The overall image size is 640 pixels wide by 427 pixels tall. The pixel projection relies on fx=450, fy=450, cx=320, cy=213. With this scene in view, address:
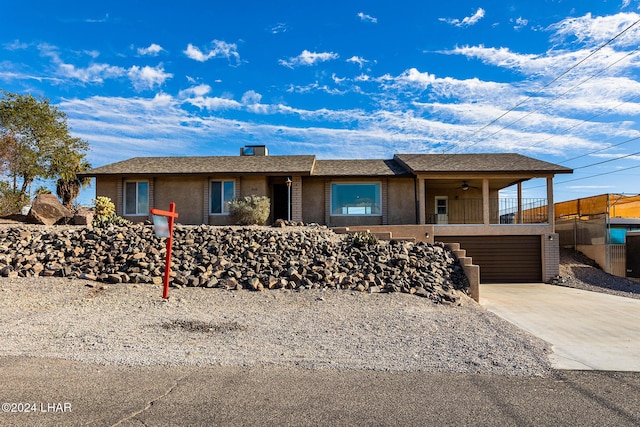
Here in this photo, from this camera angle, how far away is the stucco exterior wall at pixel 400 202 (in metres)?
20.2

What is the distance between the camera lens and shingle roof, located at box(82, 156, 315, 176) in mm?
19359

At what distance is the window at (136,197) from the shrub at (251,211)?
14.7 ft

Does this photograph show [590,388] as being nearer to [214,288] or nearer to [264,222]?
[214,288]

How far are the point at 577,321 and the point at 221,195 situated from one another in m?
14.4

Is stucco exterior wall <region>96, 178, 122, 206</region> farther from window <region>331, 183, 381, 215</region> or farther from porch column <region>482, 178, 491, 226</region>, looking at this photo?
porch column <region>482, 178, 491, 226</region>

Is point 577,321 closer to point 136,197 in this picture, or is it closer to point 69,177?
point 136,197

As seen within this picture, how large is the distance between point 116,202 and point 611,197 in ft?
78.3

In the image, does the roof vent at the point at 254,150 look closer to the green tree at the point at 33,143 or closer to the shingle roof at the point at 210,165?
the shingle roof at the point at 210,165

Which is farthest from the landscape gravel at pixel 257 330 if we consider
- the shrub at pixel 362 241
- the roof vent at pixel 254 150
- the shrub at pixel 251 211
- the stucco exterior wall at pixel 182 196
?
the roof vent at pixel 254 150

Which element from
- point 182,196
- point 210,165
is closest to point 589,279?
point 210,165

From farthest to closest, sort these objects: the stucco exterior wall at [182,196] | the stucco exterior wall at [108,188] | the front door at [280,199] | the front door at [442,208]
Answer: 1. the front door at [442,208]
2. the front door at [280,199]
3. the stucco exterior wall at [108,188]
4. the stucco exterior wall at [182,196]

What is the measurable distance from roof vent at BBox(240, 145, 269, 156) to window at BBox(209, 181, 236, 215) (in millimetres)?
4275

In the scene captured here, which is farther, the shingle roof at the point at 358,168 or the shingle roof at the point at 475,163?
the shingle roof at the point at 358,168

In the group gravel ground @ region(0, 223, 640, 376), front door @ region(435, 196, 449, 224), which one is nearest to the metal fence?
front door @ region(435, 196, 449, 224)
